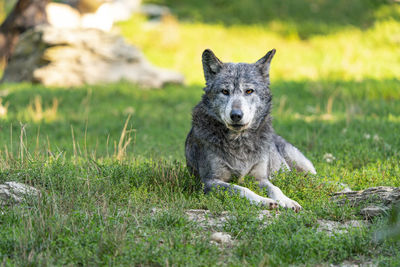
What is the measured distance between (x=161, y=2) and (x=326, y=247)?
2259 cm

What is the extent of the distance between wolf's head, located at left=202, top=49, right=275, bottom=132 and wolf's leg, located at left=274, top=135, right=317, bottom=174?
3.23 feet

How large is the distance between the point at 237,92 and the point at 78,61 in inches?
353

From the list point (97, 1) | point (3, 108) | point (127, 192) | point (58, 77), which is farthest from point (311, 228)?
point (97, 1)

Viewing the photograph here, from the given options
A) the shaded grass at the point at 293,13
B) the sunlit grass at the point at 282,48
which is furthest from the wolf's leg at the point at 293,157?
the shaded grass at the point at 293,13

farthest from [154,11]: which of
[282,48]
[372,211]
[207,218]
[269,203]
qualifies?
[372,211]

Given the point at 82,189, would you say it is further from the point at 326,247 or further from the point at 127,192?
the point at 326,247

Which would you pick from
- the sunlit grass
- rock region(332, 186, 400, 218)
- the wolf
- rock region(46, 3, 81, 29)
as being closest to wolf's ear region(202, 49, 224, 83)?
the wolf

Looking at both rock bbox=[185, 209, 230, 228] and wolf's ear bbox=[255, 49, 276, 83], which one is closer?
rock bbox=[185, 209, 230, 228]

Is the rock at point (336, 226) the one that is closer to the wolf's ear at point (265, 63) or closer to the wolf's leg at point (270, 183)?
the wolf's leg at point (270, 183)

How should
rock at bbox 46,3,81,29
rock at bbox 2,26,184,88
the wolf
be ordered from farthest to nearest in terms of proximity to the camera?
rock at bbox 46,3,81,29, rock at bbox 2,26,184,88, the wolf

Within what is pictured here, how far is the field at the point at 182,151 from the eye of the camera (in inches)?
161

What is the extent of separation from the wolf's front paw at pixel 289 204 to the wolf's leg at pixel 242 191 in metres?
0.10

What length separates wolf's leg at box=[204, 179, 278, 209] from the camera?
17.0ft

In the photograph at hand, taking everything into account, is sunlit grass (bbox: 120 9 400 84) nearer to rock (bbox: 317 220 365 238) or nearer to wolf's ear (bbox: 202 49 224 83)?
wolf's ear (bbox: 202 49 224 83)
